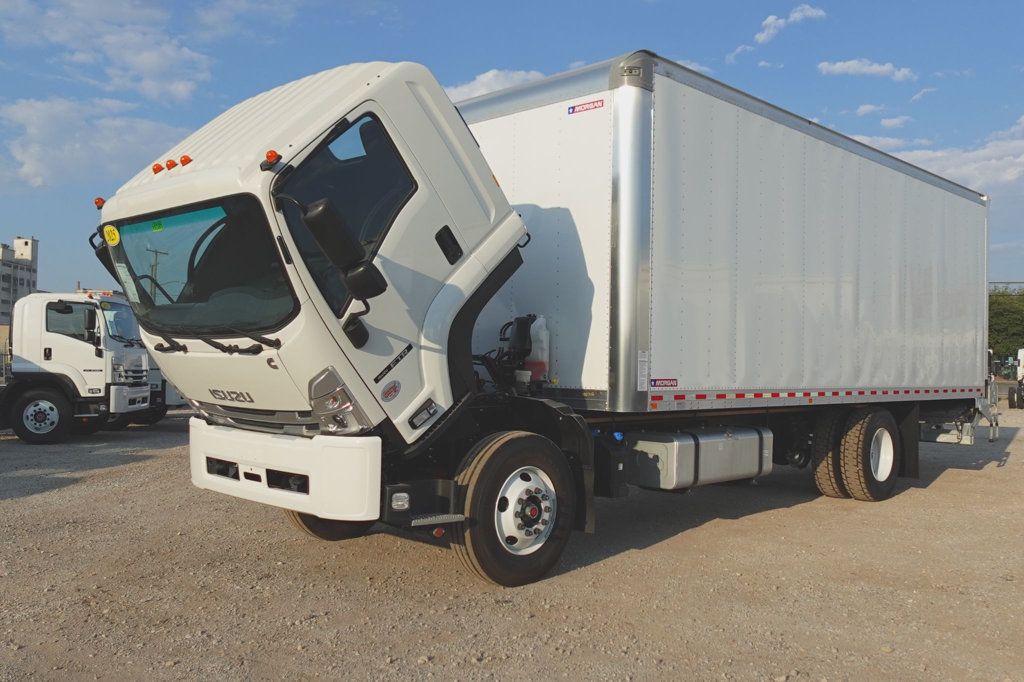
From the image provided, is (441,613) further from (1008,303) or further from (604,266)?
(1008,303)

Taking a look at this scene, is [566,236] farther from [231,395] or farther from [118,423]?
[118,423]

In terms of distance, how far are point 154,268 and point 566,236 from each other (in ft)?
9.68

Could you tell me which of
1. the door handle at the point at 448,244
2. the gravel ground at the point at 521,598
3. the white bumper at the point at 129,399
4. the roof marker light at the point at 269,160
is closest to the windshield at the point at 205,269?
the roof marker light at the point at 269,160

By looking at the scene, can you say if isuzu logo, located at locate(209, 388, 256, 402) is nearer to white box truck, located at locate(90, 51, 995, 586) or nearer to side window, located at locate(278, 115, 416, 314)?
white box truck, located at locate(90, 51, 995, 586)

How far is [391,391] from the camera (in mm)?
5074

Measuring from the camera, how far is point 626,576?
602 centimetres

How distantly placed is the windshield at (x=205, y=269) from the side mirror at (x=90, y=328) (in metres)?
10.2

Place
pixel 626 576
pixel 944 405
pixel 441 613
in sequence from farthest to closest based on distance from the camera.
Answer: pixel 944 405
pixel 626 576
pixel 441 613

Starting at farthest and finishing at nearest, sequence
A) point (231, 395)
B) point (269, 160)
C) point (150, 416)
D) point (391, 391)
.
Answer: point (150, 416) < point (231, 395) < point (391, 391) < point (269, 160)

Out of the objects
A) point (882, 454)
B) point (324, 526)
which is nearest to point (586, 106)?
point (324, 526)

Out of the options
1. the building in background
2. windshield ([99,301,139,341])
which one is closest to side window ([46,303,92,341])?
windshield ([99,301,139,341])

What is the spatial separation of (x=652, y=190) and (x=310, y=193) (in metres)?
2.71

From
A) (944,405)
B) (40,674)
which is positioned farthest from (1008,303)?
(40,674)

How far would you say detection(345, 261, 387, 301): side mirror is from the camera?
453cm
